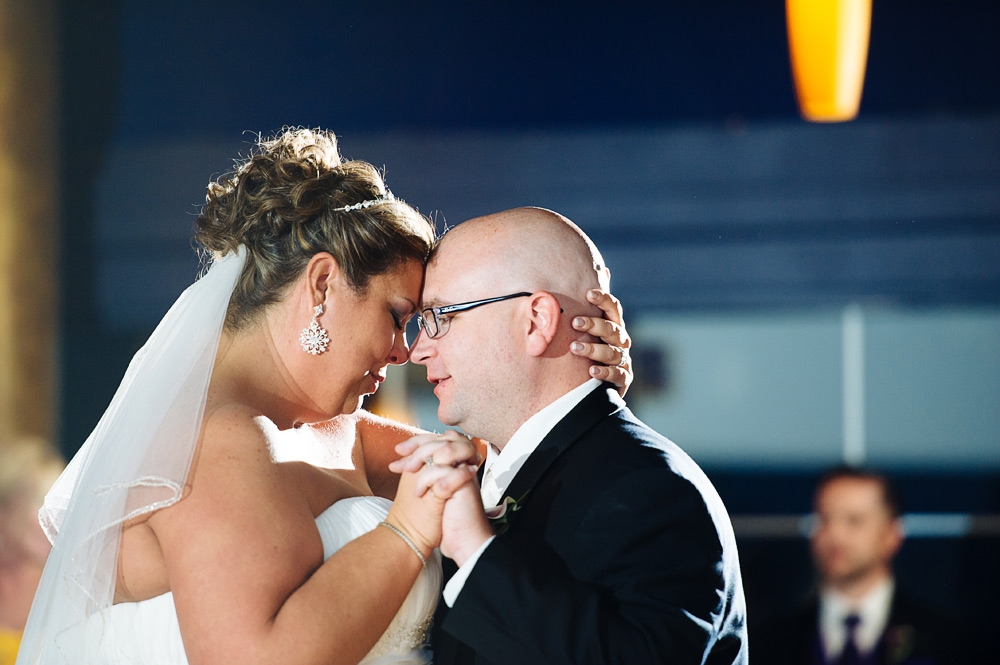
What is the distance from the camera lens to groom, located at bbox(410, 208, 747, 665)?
60.4 inches

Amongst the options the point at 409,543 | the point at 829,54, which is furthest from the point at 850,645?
the point at 409,543

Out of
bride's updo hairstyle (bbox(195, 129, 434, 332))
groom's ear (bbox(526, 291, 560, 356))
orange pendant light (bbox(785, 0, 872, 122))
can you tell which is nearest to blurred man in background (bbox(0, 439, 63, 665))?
bride's updo hairstyle (bbox(195, 129, 434, 332))

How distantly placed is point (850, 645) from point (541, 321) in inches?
128

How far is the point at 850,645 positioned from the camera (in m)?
4.36

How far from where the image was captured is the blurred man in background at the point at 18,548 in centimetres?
420

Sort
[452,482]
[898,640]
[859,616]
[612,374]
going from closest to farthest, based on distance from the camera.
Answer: [452,482] → [612,374] → [898,640] → [859,616]

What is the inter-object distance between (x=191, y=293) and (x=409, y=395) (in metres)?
3.38

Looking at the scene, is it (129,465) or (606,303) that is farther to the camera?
(606,303)

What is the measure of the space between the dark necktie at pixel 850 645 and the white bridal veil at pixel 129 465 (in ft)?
11.7

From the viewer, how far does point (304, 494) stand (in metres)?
1.79

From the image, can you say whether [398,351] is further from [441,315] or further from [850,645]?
[850,645]

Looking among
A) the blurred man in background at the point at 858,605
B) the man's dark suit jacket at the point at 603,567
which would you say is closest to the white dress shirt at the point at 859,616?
the blurred man in background at the point at 858,605

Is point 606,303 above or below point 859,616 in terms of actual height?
above

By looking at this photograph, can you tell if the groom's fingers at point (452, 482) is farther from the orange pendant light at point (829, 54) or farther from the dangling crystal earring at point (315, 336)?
the orange pendant light at point (829, 54)
